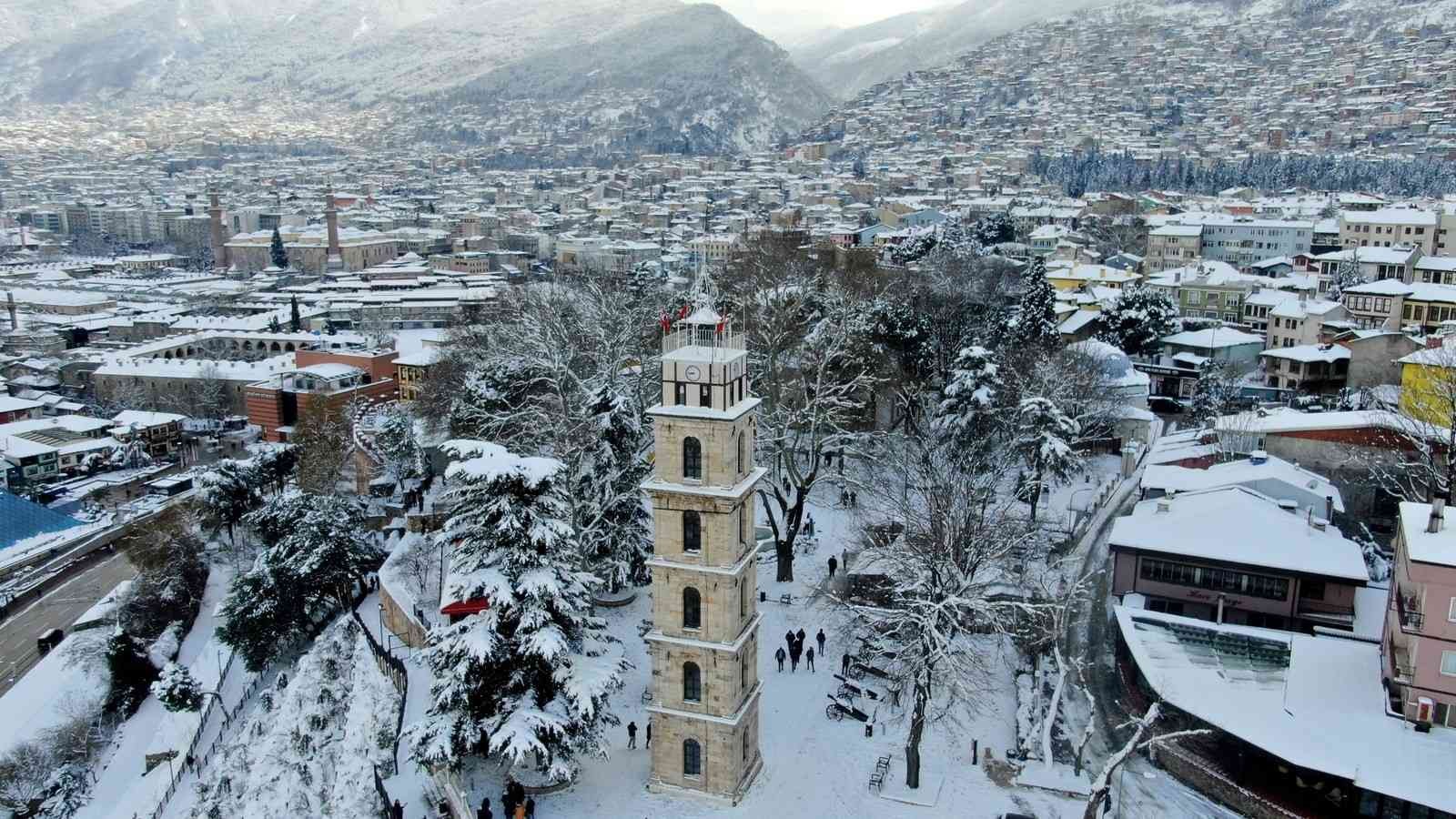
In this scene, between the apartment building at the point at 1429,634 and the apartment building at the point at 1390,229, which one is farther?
the apartment building at the point at 1390,229

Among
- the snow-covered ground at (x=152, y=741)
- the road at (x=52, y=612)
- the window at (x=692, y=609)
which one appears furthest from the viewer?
the road at (x=52, y=612)

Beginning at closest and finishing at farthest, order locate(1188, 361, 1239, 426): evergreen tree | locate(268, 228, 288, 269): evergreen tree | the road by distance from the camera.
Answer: the road < locate(1188, 361, 1239, 426): evergreen tree < locate(268, 228, 288, 269): evergreen tree

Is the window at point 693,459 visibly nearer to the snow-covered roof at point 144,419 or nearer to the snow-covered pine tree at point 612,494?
the snow-covered pine tree at point 612,494

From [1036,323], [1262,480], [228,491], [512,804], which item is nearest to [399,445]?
[228,491]

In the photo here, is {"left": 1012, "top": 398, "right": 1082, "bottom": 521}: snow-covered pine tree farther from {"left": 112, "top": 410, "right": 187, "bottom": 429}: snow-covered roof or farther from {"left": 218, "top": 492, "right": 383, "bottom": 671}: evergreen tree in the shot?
{"left": 112, "top": 410, "right": 187, "bottom": 429}: snow-covered roof

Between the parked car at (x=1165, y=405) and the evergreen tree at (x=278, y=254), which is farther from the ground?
the evergreen tree at (x=278, y=254)

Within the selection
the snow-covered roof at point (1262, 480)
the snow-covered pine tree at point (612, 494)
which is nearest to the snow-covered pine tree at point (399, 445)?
the snow-covered pine tree at point (612, 494)

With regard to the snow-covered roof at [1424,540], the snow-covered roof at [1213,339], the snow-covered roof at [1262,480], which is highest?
the snow-covered roof at [1424,540]

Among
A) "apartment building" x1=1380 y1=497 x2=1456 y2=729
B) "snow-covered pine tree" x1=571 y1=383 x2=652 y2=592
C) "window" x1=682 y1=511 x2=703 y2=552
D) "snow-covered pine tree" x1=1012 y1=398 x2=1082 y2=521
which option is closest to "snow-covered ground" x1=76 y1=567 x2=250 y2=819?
"snow-covered pine tree" x1=571 y1=383 x2=652 y2=592
